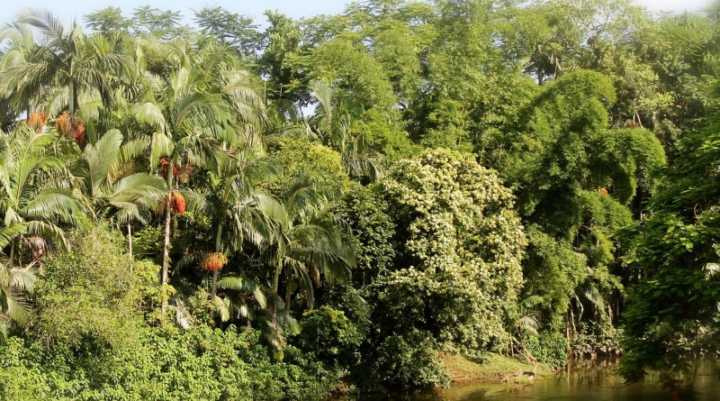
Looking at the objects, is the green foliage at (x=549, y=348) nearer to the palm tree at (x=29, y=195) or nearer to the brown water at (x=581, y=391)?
the brown water at (x=581, y=391)

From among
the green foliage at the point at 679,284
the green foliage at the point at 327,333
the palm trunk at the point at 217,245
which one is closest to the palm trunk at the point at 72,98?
the palm trunk at the point at 217,245

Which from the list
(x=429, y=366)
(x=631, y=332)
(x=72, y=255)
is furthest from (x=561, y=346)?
(x=72, y=255)

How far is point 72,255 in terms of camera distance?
17.2m

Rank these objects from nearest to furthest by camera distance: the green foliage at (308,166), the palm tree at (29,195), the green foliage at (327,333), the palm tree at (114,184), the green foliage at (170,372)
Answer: the green foliage at (170,372) < the palm tree at (29,195) < the palm tree at (114,184) < the green foliage at (327,333) < the green foliage at (308,166)

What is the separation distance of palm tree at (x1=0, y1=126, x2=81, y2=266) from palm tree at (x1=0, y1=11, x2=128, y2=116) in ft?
9.75

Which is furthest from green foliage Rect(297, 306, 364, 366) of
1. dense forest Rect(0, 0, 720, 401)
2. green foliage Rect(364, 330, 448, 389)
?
green foliage Rect(364, 330, 448, 389)

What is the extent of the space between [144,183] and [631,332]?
10.9 meters

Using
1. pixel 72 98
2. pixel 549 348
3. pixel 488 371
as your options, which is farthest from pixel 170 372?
pixel 549 348

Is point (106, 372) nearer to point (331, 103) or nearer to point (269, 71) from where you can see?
point (331, 103)

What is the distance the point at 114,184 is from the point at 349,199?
723 centimetres

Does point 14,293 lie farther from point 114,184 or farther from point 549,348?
point 549,348

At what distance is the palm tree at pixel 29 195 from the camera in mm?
16859

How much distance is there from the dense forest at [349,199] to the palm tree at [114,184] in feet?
0.18

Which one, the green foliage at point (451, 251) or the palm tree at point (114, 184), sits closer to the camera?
the palm tree at point (114, 184)
